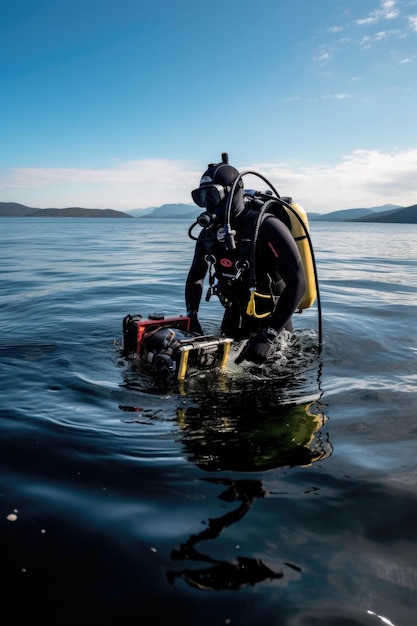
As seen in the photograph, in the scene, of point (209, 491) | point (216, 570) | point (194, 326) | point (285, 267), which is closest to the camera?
point (216, 570)

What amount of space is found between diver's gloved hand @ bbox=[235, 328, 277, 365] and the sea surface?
25cm

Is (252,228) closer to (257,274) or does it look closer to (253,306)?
(257,274)

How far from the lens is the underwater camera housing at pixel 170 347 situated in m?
4.16

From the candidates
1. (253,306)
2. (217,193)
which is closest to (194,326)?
(253,306)

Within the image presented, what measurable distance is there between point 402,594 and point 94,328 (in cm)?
554

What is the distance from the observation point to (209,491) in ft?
8.14

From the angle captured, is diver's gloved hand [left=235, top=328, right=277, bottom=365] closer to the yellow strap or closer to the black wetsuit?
the black wetsuit

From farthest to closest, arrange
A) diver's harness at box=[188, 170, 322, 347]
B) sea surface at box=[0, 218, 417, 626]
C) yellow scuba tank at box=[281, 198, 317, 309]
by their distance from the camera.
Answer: yellow scuba tank at box=[281, 198, 317, 309] < diver's harness at box=[188, 170, 322, 347] < sea surface at box=[0, 218, 417, 626]

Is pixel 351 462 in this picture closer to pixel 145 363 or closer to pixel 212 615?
pixel 212 615

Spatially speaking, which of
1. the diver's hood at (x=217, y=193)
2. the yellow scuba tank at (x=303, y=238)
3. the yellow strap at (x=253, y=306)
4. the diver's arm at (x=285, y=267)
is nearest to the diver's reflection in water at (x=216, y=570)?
the diver's arm at (x=285, y=267)

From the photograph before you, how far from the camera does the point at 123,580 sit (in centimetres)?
184

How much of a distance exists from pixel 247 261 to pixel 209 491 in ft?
8.64

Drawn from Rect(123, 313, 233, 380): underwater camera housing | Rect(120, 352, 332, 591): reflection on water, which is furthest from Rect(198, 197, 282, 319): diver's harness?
Rect(120, 352, 332, 591): reflection on water

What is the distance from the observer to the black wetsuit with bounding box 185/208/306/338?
4398mm
